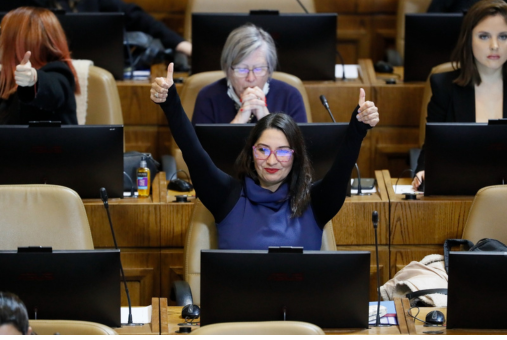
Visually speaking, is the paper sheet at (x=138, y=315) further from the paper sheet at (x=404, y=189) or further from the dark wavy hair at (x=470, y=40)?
the dark wavy hair at (x=470, y=40)

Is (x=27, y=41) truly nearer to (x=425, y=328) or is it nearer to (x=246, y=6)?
(x=246, y=6)

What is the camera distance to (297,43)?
139 inches

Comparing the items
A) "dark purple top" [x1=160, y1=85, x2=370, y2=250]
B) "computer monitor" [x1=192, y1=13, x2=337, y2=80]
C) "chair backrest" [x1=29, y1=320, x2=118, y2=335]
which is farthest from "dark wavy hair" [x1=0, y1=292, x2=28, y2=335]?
"computer monitor" [x1=192, y1=13, x2=337, y2=80]

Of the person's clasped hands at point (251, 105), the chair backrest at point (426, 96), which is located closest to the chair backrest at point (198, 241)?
the person's clasped hands at point (251, 105)

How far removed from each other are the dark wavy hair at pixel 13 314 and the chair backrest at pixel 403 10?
2.98m

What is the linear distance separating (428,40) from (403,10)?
2.38ft

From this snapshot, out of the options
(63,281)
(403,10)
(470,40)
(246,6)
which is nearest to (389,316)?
(63,281)

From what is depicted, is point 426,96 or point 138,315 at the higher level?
point 426,96

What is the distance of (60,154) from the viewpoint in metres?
2.61

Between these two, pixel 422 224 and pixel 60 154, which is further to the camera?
pixel 422 224

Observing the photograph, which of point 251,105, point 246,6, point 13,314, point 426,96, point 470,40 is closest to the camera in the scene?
point 13,314

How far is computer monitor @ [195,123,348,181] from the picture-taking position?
255 cm

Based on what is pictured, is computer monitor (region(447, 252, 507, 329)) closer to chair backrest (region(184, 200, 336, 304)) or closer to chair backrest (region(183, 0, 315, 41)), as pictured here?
chair backrest (region(184, 200, 336, 304))
